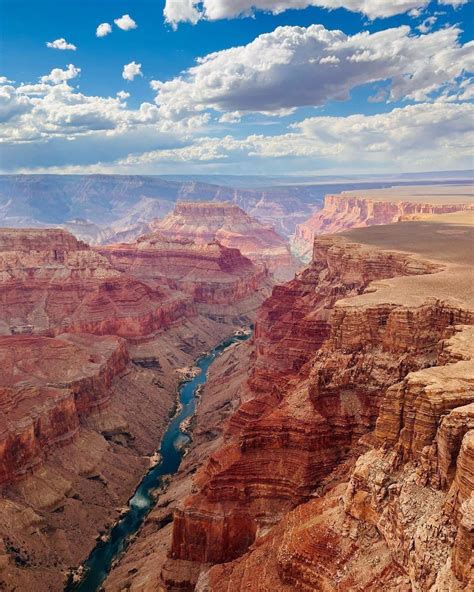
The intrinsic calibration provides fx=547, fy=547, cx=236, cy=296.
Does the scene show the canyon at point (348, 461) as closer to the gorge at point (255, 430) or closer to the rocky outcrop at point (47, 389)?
the gorge at point (255, 430)

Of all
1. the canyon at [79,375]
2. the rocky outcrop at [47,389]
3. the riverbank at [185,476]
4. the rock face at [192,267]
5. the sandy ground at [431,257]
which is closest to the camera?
the sandy ground at [431,257]

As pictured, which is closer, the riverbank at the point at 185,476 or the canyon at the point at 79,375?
the riverbank at the point at 185,476

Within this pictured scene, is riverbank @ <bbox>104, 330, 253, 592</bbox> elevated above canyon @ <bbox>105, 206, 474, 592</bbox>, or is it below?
below

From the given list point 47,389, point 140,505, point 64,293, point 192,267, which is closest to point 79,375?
point 47,389

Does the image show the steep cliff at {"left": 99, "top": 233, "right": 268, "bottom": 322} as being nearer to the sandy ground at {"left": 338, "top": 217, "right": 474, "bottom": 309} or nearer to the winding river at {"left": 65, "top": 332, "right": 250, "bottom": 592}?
the sandy ground at {"left": 338, "top": 217, "right": 474, "bottom": 309}

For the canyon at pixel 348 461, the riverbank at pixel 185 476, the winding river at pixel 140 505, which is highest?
the canyon at pixel 348 461

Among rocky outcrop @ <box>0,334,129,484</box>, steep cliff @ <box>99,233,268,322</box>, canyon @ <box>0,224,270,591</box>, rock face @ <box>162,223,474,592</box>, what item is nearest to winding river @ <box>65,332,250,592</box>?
canyon @ <box>0,224,270,591</box>

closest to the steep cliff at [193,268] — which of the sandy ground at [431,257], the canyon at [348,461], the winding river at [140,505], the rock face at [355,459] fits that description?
the sandy ground at [431,257]
